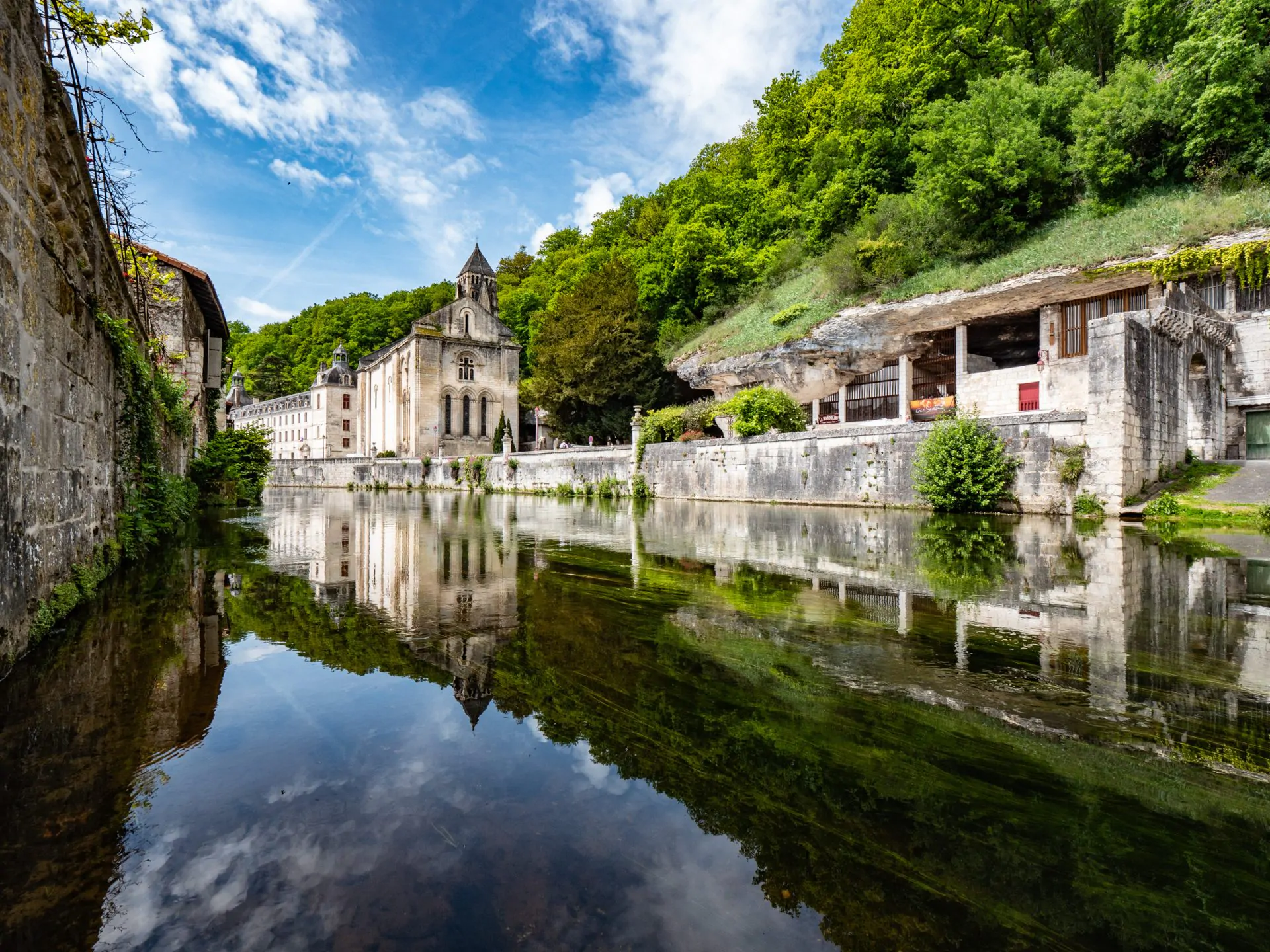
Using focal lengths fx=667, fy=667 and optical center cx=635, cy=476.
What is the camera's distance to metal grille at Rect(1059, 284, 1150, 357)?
71.1ft

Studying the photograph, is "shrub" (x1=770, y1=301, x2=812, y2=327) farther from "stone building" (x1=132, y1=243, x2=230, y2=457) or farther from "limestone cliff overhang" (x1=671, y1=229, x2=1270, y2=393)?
"stone building" (x1=132, y1=243, x2=230, y2=457)

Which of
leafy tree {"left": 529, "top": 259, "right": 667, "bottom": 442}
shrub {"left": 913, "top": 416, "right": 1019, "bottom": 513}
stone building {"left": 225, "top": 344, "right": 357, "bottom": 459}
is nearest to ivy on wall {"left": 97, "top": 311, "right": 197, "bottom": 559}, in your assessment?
shrub {"left": 913, "top": 416, "right": 1019, "bottom": 513}

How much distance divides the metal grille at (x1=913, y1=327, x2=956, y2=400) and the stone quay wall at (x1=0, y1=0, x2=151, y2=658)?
94.4 feet

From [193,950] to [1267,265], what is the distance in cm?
2719

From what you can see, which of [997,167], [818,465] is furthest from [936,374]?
[818,465]

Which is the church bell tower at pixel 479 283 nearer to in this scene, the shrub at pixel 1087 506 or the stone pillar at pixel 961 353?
the stone pillar at pixel 961 353

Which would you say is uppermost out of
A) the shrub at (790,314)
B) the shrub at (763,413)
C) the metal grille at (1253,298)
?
the shrub at (790,314)

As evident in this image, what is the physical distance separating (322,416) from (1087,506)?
71913 mm

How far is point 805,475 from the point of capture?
21375 mm

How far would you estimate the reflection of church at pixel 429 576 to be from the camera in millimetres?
4152

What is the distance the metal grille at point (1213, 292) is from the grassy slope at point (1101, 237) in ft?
4.18

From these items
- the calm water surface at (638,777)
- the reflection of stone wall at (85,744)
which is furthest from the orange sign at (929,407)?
the reflection of stone wall at (85,744)

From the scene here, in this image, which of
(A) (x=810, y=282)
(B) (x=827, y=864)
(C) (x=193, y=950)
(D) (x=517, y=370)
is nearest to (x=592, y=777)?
(B) (x=827, y=864)

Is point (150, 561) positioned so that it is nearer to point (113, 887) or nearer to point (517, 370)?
point (113, 887)
